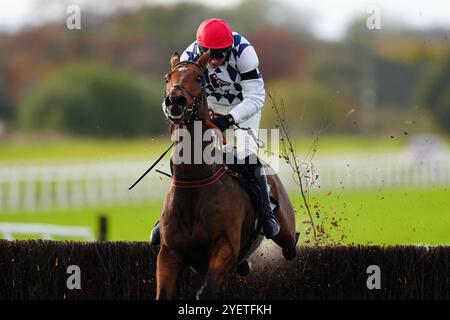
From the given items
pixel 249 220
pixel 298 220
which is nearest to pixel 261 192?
pixel 249 220

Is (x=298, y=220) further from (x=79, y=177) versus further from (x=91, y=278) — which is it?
(x=79, y=177)

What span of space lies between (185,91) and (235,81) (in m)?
1.11

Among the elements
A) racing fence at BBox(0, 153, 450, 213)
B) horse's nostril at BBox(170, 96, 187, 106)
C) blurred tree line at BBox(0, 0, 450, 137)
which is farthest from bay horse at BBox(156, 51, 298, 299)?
blurred tree line at BBox(0, 0, 450, 137)

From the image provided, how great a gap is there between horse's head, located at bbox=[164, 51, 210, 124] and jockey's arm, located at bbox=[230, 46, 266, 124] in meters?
0.59

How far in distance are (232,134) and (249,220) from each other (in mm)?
1081

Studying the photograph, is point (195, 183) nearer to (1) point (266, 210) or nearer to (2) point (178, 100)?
(2) point (178, 100)

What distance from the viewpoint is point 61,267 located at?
829cm

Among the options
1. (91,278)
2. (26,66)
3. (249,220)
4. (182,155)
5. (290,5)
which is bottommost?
(91,278)

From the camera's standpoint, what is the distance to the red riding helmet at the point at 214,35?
21.7 feet

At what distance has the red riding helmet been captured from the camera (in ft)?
21.7

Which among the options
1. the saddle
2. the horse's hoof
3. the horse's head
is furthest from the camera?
the horse's hoof

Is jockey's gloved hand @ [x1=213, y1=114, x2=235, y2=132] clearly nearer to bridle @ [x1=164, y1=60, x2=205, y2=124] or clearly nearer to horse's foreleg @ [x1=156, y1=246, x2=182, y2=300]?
bridle @ [x1=164, y1=60, x2=205, y2=124]

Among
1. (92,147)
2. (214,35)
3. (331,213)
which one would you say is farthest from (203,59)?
(92,147)

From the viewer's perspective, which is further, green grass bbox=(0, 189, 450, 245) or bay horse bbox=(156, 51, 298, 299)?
green grass bbox=(0, 189, 450, 245)
